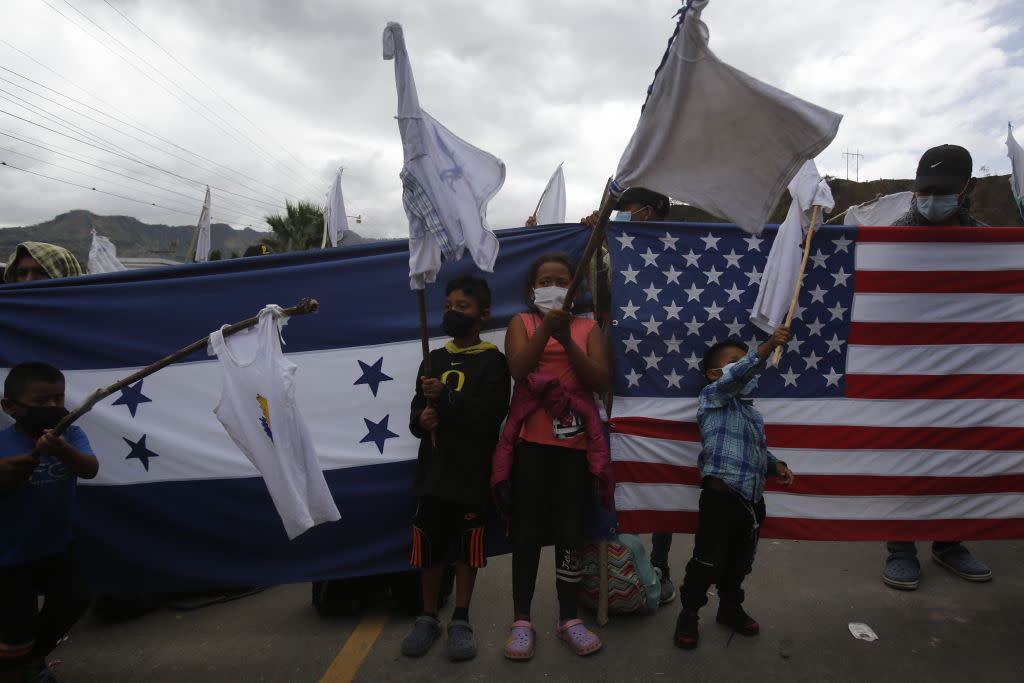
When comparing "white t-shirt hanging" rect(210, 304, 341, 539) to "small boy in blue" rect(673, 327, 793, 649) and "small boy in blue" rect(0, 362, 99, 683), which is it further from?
"small boy in blue" rect(673, 327, 793, 649)

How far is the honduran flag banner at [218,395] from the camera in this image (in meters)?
3.27

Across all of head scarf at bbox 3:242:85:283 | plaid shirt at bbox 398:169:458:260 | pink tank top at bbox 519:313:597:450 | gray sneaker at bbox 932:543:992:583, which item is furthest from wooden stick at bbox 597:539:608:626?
head scarf at bbox 3:242:85:283

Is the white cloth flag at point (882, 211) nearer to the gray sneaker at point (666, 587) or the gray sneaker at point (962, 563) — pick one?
the gray sneaker at point (962, 563)

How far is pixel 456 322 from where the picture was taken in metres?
2.85

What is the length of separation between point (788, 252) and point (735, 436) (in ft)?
3.29

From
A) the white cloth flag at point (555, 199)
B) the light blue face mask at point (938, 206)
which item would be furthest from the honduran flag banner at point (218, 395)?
the white cloth flag at point (555, 199)

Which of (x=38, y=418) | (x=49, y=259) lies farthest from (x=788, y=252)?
(x=49, y=259)

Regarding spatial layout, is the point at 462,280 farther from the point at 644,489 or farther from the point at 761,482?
the point at 761,482

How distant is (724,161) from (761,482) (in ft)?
5.03

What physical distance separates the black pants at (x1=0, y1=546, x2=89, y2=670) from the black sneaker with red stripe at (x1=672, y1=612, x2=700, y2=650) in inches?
103

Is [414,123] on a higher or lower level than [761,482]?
higher

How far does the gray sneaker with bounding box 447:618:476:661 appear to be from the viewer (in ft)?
8.91

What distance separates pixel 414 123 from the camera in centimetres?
250

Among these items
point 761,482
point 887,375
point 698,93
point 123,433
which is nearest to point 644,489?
point 761,482
